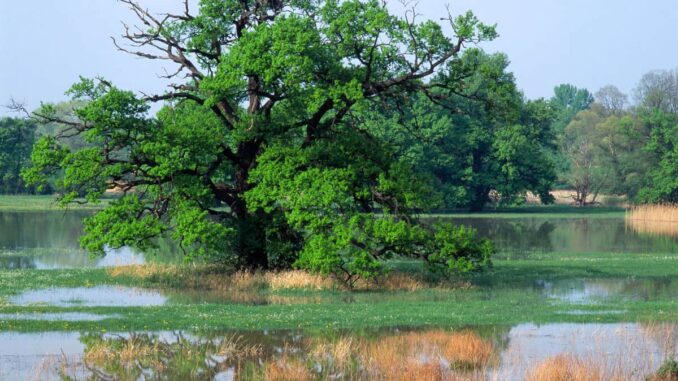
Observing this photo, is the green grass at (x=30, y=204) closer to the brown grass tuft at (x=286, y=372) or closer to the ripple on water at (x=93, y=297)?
the ripple on water at (x=93, y=297)

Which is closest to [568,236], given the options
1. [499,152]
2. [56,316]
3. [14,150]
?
[499,152]

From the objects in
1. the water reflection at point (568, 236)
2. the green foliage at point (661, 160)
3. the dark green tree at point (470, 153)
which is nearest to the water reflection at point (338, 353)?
the water reflection at point (568, 236)

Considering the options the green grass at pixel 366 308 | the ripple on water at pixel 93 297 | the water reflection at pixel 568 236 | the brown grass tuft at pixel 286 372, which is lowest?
the brown grass tuft at pixel 286 372

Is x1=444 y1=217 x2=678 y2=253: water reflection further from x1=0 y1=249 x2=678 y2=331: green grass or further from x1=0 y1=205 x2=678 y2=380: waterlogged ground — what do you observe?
x1=0 y1=249 x2=678 y2=331: green grass

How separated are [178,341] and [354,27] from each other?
15.9 metres

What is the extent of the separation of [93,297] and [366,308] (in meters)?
9.71

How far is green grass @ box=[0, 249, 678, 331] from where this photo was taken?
90.4 ft

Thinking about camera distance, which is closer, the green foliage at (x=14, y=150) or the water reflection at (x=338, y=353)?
the water reflection at (x=338, y=353)

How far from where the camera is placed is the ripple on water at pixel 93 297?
Answer: 32091 mm

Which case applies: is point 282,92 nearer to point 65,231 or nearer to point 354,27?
point 354,27

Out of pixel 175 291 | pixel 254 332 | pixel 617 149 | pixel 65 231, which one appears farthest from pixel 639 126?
pixel 254 332

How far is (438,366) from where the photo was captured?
20297mm

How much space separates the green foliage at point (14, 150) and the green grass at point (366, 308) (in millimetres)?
70287

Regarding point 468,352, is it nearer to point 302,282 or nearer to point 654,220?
point 302,282
